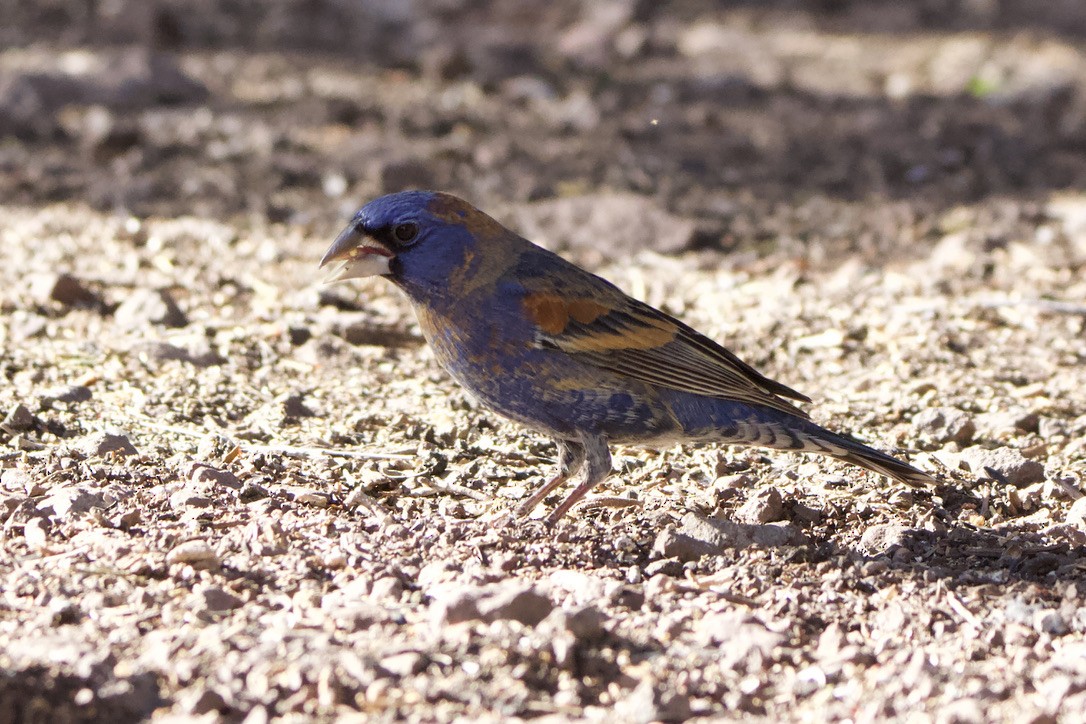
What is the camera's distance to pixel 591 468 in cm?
450

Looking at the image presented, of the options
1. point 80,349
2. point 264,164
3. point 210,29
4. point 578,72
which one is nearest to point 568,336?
point 80,349

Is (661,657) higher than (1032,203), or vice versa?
(1032,203)

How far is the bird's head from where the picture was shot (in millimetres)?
4441

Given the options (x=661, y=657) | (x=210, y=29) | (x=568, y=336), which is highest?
(x=210, y=29)

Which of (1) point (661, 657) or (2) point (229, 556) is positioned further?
(2) point (229, 556)

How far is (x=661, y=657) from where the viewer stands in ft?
11.4

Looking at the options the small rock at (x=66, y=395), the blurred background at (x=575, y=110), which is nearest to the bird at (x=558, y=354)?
the small rock at (x=66, y=395)

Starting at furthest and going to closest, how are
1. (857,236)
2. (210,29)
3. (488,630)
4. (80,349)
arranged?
(210,29) < (857,236) < (80,349) < (488,630)

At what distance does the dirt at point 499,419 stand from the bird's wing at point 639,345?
37 centimetres

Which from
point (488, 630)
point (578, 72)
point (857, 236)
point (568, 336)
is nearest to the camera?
point (488, 630)

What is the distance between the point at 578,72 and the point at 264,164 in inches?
112

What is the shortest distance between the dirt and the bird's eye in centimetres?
82

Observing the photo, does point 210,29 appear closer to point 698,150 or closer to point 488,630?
point 698,150

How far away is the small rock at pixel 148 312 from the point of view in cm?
596
